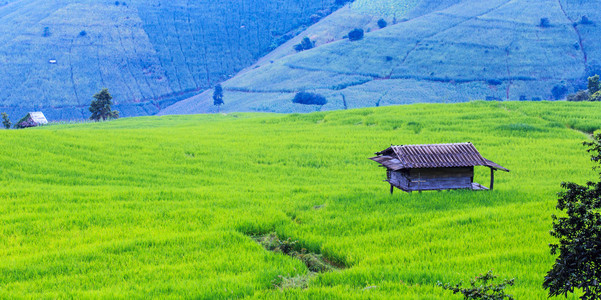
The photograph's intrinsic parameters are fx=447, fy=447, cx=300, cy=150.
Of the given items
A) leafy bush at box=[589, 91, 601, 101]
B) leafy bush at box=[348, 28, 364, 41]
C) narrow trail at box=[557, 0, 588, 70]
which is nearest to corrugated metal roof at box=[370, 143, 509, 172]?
leafy bush at box=[589, 91, 601, 101]

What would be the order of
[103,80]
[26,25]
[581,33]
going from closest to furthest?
[581,33]
[103,80]
[26,25]

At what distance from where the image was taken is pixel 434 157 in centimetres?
1623

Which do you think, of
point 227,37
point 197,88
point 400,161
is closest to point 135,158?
point 400,161

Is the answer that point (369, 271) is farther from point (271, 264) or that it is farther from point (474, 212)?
point (474, 212)

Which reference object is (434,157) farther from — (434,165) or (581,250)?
(581,250)

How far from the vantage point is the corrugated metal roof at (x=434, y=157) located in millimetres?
15836

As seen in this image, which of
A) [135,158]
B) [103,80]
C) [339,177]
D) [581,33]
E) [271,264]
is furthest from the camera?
[103,80]

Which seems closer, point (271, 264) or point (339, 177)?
point (271, 264)

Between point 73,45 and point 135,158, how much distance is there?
14124 cm

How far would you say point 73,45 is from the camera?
478 ft

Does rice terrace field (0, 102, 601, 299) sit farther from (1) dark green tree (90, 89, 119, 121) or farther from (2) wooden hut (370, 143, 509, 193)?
(1) dark green tree (90, 89, 119, 121)

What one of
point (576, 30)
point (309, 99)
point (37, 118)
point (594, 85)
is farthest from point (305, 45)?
point (594, 85)

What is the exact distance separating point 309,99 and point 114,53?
84205mm

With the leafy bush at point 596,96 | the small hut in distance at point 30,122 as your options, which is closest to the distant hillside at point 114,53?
the small hut in distance at point 30,122
